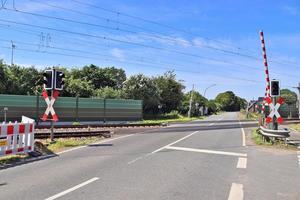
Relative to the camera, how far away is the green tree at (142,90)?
63375 millimetres

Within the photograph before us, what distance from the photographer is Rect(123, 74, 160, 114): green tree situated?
63375mm

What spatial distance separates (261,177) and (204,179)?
1.58 meters

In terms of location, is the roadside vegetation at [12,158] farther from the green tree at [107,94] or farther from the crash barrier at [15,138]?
the green tree at [107,94]

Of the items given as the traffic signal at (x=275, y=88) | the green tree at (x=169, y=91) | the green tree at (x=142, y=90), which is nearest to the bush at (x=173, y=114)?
the green tree at (x=169, y=91)

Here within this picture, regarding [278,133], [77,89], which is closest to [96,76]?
[77,89]

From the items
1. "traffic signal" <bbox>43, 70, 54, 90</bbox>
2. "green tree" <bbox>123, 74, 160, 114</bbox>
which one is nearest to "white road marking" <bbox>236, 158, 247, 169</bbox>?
"traffic signal" <bbox>43, 70, 54, 90</bbox>

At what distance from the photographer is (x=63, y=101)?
43094 mm

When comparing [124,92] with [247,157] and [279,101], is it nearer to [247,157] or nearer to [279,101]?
[279,101]

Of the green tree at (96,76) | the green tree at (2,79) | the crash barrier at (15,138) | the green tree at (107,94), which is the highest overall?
→ the green tree at (96,76)

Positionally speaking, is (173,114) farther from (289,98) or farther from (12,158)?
(289,98)

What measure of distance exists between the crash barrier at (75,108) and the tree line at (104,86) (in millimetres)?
5363

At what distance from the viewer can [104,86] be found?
69188 millimetres

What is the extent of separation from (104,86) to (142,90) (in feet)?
28.7

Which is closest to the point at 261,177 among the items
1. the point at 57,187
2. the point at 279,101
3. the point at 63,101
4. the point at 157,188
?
the point at 157,188
